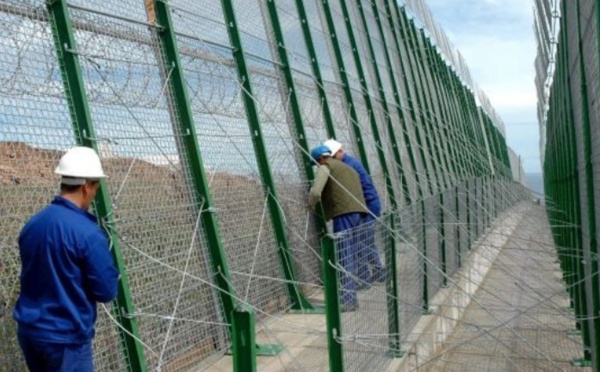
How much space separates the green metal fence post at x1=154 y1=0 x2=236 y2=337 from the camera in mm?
5461

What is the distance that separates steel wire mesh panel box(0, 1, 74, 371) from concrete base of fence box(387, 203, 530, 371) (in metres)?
2.58

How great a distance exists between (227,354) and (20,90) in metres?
2.50

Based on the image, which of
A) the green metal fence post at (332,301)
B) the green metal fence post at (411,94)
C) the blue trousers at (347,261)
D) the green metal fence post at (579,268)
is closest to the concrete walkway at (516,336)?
the green metal fence post at (579,268)

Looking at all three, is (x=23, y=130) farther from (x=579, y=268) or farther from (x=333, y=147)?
(x=579, y=268)

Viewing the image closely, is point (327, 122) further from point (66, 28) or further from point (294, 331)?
point (66, 28)

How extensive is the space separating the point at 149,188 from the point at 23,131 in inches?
47.8

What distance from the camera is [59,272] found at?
3.20 meters

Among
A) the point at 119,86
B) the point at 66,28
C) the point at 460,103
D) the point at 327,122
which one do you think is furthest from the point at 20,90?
the point at 460,103

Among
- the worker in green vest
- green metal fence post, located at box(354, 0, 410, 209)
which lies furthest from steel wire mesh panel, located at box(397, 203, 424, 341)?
green metal fence post, located at box(354, 0, 410, 209)

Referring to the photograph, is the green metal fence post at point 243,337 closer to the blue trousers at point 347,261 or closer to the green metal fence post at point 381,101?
the blue trousers at point 347,261

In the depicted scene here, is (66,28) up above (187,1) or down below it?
below

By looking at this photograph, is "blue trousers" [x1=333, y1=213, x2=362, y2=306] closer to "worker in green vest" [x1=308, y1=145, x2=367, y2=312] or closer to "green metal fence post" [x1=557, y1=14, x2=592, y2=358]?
"green metal fence post" [x1=557, y1=14, x2=592, y2=358]

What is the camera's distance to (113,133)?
4.73m

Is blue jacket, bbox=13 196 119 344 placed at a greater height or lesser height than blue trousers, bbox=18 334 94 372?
greater
